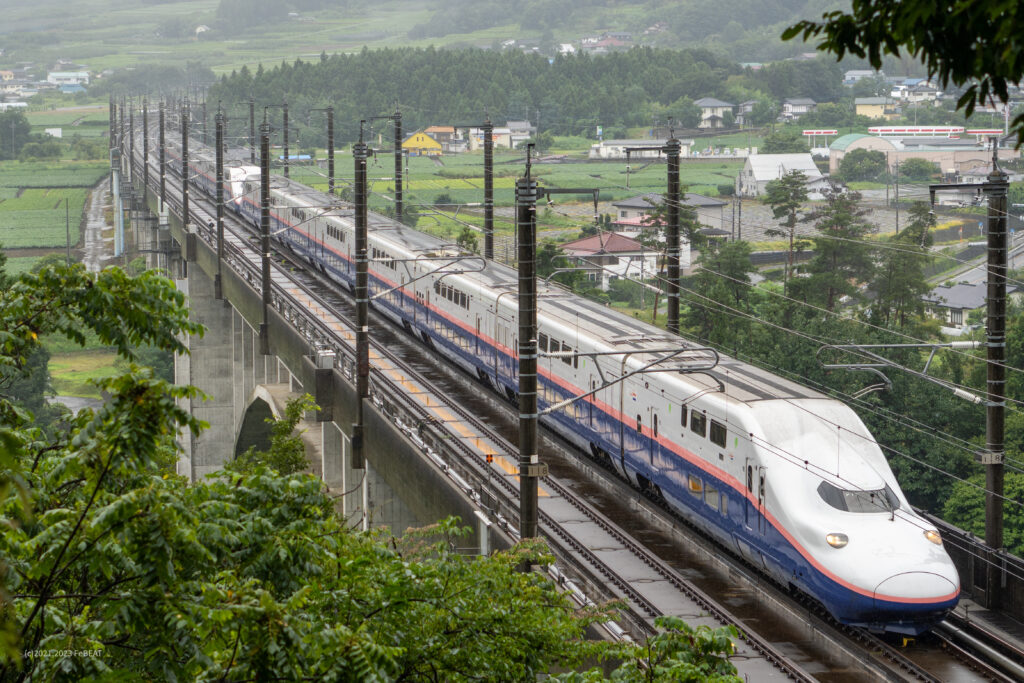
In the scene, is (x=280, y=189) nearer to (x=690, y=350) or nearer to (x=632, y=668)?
(x=690, y=350)

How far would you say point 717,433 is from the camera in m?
24.4

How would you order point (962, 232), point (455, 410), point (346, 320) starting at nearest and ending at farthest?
point (455, 410)
point (346, 320)
point (962, 232)

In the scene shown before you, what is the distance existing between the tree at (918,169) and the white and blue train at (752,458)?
11098 cm

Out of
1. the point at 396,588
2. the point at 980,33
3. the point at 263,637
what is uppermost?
the point at 980,33

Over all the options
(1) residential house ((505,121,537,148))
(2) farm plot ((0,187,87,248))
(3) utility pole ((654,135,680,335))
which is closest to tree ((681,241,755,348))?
(3) utility pole ((654,135,680,335))

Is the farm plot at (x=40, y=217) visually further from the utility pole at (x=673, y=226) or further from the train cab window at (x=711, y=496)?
the train cab window at (x=711, y=496)

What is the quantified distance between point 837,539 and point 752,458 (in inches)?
97.7

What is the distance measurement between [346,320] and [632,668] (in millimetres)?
39801

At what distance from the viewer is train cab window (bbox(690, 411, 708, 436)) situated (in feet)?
81.7

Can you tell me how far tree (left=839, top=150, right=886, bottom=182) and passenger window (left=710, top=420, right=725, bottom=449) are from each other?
422 feet

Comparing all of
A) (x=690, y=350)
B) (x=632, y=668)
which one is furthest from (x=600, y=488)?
(x=632, y=668)

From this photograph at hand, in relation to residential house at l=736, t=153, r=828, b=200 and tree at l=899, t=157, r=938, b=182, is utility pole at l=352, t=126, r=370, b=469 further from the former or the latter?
tree at l=899, t=157, r=938, b=182

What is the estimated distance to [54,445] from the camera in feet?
38.6

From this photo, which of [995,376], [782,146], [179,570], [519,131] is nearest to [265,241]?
[995,376]
